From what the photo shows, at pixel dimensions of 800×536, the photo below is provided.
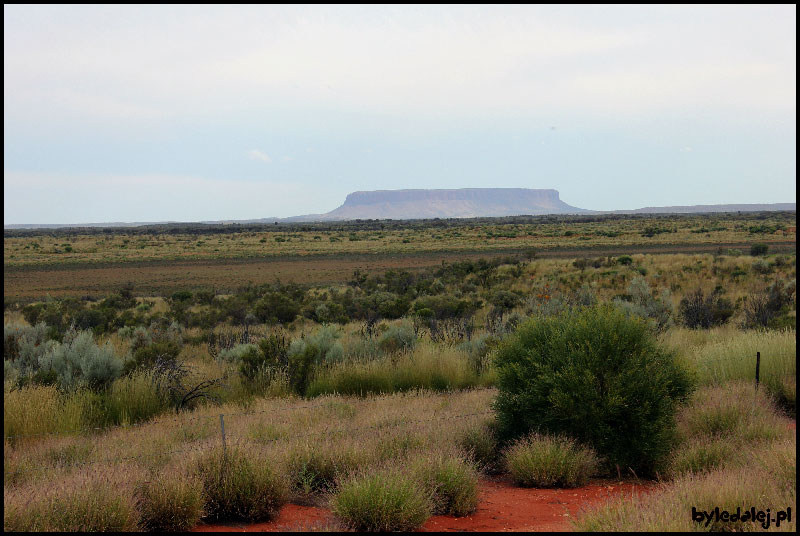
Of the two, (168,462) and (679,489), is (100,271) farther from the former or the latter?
(679,489)

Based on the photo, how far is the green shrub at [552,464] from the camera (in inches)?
278

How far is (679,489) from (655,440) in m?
1.73

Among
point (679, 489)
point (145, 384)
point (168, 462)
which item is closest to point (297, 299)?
point (145, 384)

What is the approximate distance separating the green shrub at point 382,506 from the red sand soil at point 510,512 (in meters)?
0.15

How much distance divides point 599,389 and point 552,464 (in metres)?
1.13

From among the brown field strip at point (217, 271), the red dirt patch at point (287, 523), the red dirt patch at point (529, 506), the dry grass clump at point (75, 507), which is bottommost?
the brown field strip at point (217, 271)

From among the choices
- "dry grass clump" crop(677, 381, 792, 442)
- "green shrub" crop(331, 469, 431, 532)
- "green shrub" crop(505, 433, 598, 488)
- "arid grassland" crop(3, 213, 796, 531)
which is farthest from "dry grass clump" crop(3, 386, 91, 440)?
"dry grass clump" crop(677, 381, 792, 442)

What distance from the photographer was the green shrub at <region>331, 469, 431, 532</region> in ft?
18.2

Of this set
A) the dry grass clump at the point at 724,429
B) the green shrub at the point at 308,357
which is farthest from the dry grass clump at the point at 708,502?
the green shrub at the point at 308,357

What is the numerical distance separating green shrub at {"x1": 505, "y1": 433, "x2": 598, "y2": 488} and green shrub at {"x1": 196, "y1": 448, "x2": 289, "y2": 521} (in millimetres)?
2613

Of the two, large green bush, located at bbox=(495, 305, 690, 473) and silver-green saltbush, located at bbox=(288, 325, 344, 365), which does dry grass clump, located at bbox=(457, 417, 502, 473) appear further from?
silver-green saltbush, located at bbox=(288, 325, 344, 365)

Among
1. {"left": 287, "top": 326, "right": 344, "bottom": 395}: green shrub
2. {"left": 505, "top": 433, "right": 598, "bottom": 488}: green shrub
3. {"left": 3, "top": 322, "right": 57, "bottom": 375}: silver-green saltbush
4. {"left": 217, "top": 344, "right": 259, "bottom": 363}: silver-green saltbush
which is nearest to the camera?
{"left": 505, "top": 433, "right": 598, "bottom": 488}: green shrub

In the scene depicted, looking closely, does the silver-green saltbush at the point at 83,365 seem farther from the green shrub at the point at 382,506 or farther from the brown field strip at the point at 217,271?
the brown field strip at the point at 217,271

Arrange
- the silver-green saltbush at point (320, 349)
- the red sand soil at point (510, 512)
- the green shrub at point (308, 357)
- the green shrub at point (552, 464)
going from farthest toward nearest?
the silver-green saltbush at point (320, 349)
the green shrub at point (308, 357)
the green shrub at point (552, 464)
the red sand soil at point (510, 512)
